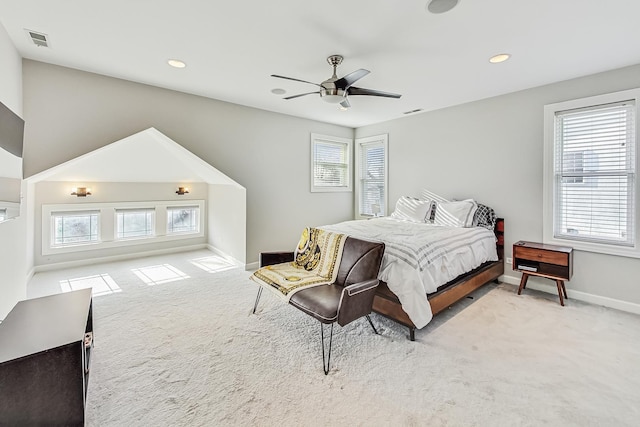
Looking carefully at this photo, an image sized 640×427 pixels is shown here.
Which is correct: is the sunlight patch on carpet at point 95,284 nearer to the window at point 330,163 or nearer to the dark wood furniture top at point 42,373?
the dark wood furniture top at point 42,373

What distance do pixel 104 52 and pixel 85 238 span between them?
347cm

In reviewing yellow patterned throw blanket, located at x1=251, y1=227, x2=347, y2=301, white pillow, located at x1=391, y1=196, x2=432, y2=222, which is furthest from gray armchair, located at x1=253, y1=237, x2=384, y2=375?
white pillow, located at x1=391, y1=196, x2=432, y2=222

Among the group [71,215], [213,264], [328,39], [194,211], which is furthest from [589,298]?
[71,215]

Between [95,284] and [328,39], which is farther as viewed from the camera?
[95,284]

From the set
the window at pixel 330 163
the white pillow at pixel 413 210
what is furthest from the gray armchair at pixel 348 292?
the window at pixel 330 163

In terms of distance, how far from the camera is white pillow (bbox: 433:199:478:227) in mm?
3924

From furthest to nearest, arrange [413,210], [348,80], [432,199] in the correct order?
[432,199], [413,210], [348,80]

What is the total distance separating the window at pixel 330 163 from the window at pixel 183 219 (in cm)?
263

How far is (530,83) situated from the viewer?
3.52 meters

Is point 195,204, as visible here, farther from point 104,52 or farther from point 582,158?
point 582,158

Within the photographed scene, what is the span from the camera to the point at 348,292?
216cm

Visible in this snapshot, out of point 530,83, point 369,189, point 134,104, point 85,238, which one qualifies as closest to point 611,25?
point 530,83

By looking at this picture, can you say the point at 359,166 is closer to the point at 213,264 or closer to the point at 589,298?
the point at 213,264

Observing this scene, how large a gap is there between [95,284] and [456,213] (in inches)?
202
